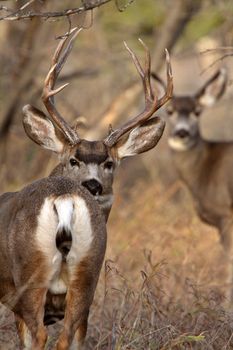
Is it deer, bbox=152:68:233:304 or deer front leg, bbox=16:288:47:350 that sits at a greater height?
deer front leg, bbox=16:288:47:350

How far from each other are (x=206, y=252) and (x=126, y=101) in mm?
2778

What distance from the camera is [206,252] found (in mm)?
9328

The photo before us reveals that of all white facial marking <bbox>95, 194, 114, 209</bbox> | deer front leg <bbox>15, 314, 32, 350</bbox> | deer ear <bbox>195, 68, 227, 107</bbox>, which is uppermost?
white facial marking <bbox>95, 194, 114, 209</bbox>

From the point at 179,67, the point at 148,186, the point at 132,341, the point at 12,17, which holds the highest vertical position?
the point at 12,17

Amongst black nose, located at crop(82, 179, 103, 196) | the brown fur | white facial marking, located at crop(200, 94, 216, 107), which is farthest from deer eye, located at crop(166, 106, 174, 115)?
the brown fur

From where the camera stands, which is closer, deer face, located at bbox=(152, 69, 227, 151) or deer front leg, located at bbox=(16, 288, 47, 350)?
deer front leg, located at bbox=(16, 288, 47, 350)

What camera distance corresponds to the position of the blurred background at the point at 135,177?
5.88 meters

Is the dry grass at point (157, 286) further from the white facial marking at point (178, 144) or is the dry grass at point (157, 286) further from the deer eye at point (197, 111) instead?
the deer eye at point (197, 111)

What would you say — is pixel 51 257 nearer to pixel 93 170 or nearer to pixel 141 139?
pixel 93 170

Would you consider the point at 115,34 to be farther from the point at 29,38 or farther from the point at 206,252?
the point at 206,252

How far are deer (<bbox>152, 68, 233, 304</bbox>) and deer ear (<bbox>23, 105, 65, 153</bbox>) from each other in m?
3.68

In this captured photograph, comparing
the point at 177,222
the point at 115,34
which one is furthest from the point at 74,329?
the point at 115,34

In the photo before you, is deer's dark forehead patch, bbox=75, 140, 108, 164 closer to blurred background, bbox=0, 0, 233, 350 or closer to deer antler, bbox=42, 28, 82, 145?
deer antler, bbox=42, 28, 82, 145

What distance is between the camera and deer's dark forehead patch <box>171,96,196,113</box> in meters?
11.1
